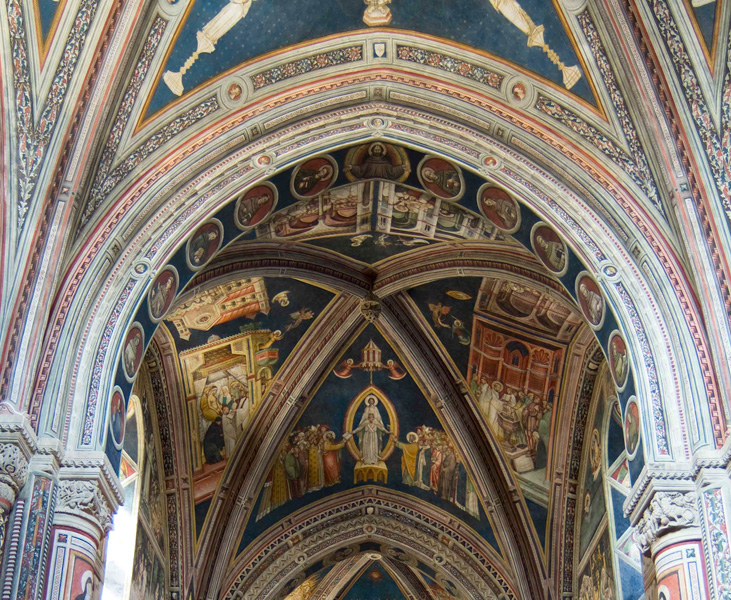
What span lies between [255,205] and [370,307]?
481 cm

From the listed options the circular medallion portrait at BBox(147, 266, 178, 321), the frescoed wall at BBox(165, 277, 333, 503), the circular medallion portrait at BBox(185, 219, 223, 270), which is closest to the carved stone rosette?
the circular medallion portrait at BBox(147, 266, 178, 321)

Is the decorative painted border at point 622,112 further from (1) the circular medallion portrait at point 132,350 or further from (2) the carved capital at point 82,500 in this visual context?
(2) the carved capital at point 82,500

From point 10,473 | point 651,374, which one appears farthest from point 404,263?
point 10,473

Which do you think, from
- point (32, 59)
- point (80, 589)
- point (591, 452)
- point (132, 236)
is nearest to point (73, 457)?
point (80, 589)

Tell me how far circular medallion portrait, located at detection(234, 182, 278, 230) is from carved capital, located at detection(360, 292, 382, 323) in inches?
170

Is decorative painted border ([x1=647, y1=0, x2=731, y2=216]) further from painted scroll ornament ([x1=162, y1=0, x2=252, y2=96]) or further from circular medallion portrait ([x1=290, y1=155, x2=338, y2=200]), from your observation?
painted scroll ornament ([x1=162, y1=0, x2=252, y2=96])

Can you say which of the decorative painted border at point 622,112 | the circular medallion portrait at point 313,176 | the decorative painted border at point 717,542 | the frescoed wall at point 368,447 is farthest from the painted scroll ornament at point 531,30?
the frescoed wall at point 368,447

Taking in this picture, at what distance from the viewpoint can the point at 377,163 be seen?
14945 millimetres

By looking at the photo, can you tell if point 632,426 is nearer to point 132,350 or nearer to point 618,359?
point 618,359

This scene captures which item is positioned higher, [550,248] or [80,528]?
[550,248]

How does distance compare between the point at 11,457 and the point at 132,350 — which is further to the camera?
the point at 132,350

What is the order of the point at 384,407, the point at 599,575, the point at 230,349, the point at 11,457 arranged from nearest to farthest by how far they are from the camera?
the point at 11,457, the point at 599,575, the point at 230,349, the point at 384,407

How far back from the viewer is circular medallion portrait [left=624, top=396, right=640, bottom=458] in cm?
1211

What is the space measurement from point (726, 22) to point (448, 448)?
10.8 m
